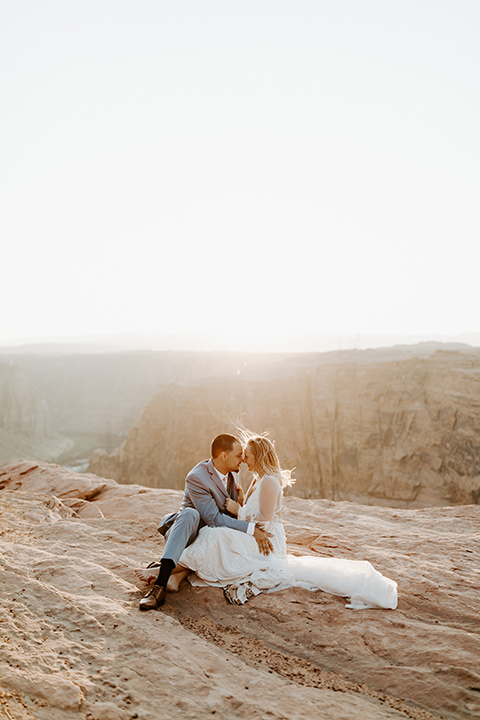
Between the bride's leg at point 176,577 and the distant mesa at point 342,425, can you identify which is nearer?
the bride's leg at point 176,577

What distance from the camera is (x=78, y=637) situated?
9.92ft

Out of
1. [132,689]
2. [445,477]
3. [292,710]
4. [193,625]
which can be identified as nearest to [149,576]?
[193,625]

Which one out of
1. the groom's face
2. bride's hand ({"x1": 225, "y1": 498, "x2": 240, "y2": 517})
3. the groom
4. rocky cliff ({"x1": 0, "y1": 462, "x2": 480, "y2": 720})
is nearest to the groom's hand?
the groom

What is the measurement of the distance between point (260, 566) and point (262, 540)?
0.74 ft

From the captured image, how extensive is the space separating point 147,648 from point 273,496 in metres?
1.53

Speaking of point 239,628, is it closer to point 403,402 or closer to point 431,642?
point 431,642

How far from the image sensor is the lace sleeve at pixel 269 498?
4.07m

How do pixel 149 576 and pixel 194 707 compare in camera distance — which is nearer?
pixel 194 707

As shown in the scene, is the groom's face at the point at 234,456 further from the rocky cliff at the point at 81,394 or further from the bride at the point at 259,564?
the rocky cliff at the point at 81,394

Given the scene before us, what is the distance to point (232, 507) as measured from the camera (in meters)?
4.32

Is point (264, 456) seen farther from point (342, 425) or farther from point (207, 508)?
point (342, 425)

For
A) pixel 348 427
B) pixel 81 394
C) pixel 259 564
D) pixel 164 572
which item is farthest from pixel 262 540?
pixel 81 394

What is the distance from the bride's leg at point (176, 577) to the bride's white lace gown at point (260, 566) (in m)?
0.08

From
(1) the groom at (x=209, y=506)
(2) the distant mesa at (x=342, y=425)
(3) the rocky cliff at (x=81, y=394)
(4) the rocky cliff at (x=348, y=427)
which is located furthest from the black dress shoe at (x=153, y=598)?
(3) the rocky cliff at (x=81, y=394)
